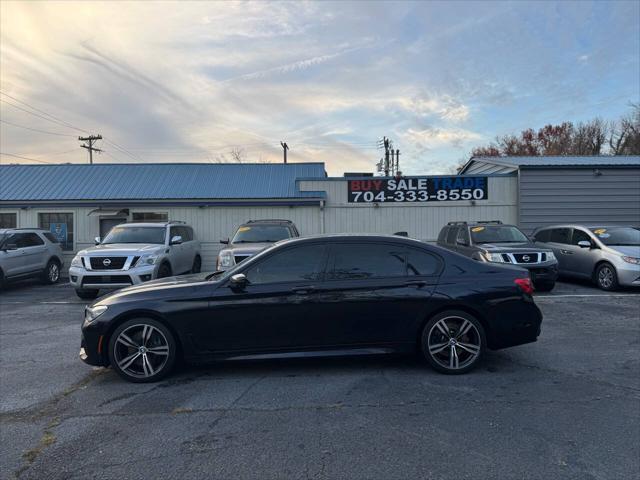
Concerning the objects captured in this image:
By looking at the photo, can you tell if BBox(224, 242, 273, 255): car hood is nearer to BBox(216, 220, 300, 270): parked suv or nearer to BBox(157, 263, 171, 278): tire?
BBox(216, 220, 300, 270): parked suv

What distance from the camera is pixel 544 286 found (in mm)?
10977

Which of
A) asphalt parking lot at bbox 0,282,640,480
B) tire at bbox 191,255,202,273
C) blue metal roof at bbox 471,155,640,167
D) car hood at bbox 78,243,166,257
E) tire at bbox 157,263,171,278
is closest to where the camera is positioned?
asphalt parking lot at bbox 0,282,640,480

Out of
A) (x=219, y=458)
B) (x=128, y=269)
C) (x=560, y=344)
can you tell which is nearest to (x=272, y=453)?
(x=219, y=458)

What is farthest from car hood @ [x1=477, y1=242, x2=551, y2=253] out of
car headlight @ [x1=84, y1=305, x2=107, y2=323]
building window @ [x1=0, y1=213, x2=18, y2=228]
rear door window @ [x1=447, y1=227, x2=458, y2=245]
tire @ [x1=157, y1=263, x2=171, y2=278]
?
building window @ [x1=0, y1=213, x2=18, y2=228]

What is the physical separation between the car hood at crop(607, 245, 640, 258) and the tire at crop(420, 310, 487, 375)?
7773 mm

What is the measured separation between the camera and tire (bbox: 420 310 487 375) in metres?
5.05

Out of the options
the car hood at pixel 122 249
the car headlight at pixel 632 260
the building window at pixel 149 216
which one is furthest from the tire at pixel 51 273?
the car headlight at pixel 632 260

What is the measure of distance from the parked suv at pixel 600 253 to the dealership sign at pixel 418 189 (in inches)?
152

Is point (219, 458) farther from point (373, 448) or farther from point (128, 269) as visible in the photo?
point (128, 269)

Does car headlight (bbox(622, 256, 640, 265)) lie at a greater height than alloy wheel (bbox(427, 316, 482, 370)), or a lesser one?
greater

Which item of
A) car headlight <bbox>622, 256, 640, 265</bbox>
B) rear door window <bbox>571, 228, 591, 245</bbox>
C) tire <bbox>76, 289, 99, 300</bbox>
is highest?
rear door window <bbox>571, 228, 591, 245</bbox>

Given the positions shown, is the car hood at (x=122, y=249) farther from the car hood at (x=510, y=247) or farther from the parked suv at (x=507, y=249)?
the car hood at (x=510, y=247)

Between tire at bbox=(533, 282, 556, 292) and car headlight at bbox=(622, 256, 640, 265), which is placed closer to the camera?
car headlight at bbox=(622, 256, 640, 265)

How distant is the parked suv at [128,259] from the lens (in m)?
9.91
